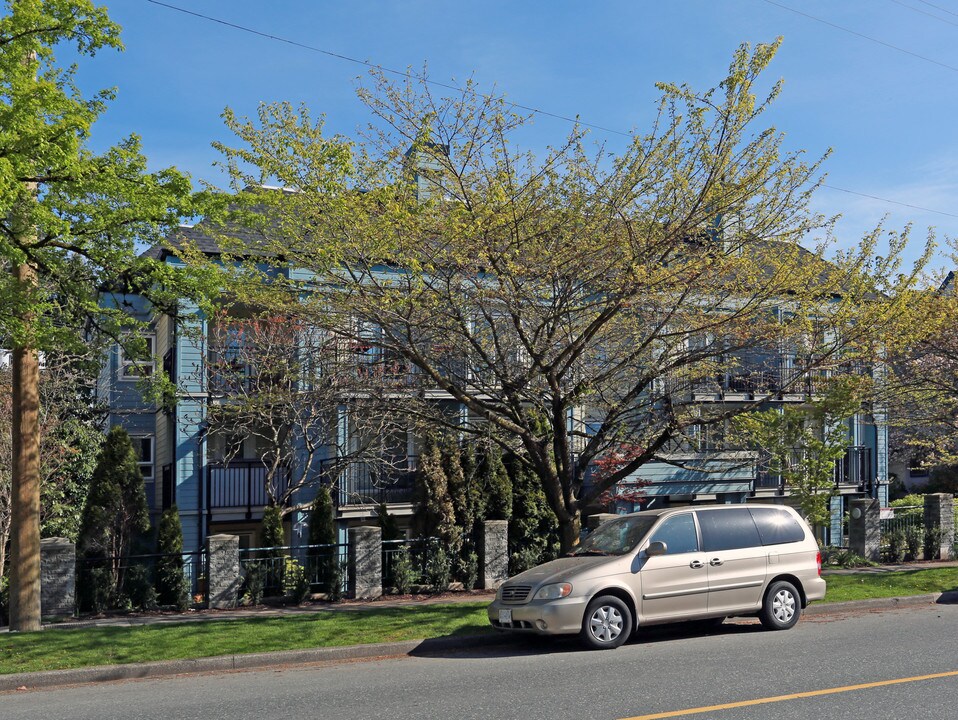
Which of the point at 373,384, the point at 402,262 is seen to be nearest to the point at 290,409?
the point at 373,384

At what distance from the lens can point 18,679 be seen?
32.4 ft

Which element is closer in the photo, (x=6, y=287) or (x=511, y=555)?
(x=6, y=287)

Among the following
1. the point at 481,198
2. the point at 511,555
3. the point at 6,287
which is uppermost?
the point at 481,198

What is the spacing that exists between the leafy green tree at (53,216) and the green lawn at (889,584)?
11.2m

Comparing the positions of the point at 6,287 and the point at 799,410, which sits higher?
the point at 6,287

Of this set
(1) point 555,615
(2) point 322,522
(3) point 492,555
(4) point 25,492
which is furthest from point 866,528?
(4) point 25,492

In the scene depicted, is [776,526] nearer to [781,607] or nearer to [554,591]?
[781,607]

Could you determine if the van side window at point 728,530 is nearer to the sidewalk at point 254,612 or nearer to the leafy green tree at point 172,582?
the sidewalk at point 254,612

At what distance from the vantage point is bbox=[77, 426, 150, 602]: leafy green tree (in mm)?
18500

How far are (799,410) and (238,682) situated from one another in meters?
13.7

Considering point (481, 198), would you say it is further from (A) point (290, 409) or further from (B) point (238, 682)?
(A) point (290, 409)

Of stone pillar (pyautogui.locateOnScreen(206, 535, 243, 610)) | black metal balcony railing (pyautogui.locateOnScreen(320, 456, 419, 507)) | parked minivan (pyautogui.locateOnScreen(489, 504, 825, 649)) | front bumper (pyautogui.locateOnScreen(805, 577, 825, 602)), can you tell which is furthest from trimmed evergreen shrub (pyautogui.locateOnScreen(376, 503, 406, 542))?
front bumper (pyautogui.locateOnScreen(805, 577, 825, 602))

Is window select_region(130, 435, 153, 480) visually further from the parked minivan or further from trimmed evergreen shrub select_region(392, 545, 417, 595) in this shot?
the parked minivan

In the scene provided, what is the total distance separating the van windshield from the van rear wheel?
0.70 meters
